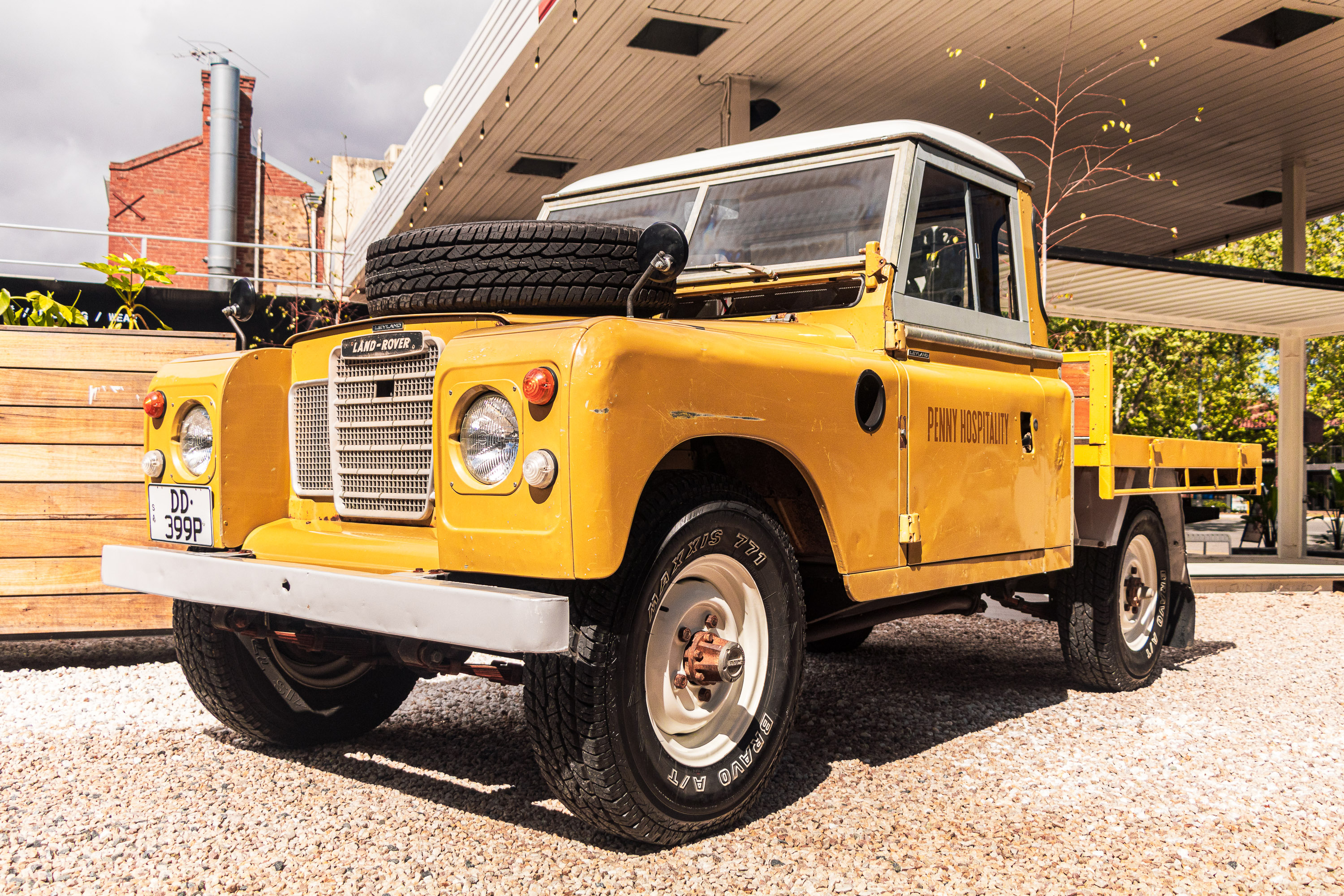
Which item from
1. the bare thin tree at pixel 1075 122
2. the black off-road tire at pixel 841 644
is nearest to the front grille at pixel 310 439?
the black off-road tire at pixel 841 644

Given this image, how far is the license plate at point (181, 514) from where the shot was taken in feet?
11.9

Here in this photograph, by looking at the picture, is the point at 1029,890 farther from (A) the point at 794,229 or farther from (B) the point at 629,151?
(B) the point at 629,151

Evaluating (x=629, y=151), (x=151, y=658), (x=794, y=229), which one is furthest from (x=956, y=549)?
(x=629, y=151)

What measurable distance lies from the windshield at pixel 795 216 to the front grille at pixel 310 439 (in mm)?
1531

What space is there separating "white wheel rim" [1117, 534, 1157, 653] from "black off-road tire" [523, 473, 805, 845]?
325cm

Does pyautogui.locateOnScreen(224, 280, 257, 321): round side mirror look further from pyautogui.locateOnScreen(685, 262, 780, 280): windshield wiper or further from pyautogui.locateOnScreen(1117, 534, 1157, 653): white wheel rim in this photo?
pyautogui.locateOnScreen(1117, 534, 1157, 653): white wheel rim

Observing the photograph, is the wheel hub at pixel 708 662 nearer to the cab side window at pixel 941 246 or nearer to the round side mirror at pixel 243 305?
the cab side window at pixel 941 246

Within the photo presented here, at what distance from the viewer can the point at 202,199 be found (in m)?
32.8

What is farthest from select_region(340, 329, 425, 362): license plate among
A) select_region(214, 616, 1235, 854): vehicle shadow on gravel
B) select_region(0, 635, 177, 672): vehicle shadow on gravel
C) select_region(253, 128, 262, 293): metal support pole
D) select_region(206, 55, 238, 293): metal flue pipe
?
select_region(253, 128, 262, 293): metal support pole

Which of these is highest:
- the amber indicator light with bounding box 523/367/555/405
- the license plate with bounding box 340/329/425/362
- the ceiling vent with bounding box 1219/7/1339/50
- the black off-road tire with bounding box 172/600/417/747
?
the ceiling vent with bounding box 1219/7/1339/50

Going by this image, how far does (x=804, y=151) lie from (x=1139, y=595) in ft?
10.5

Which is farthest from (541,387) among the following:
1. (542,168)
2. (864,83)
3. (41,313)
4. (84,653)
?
(542,168)

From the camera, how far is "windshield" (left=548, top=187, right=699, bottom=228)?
4527 mm

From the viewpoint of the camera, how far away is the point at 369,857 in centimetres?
303
